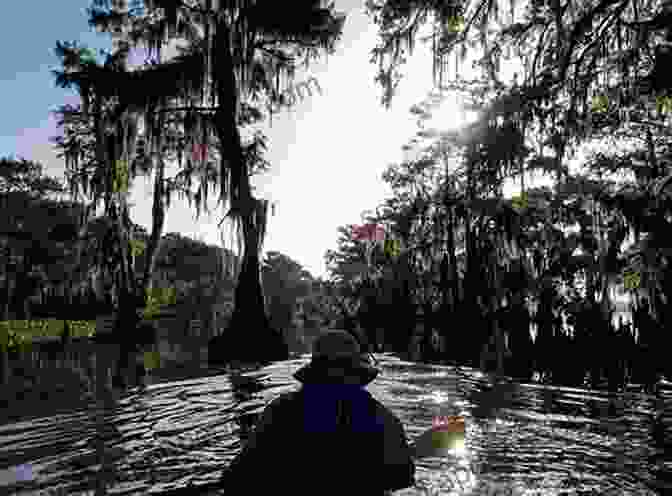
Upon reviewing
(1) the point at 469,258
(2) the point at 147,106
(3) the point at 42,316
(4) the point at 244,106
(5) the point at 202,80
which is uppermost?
(4) the point at 244,106

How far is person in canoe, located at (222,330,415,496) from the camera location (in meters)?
3.10

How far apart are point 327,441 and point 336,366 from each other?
1.56ft

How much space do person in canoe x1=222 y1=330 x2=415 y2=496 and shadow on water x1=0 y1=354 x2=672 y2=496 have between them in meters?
0.16

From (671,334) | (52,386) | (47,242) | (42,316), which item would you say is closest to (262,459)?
(52,386)

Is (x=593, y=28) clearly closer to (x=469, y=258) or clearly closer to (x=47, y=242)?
(x=469, y=258)

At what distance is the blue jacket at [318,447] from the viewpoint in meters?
3.10

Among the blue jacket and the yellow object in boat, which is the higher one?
the blue jacket

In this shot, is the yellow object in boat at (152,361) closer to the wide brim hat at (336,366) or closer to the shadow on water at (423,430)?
the shadow on water at (423,430)

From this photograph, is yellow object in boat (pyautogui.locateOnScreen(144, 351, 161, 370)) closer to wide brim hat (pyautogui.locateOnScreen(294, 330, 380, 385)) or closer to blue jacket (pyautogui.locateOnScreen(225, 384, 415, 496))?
blue jacket (pyautogui.locateOnScreen(225, 384, 415, 496))

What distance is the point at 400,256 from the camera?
25688 millimetres

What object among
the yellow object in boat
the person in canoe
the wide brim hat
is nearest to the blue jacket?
the person in canoe

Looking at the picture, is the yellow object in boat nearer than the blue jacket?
No

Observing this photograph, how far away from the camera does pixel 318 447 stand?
3092mm

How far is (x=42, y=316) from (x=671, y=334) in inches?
1843
